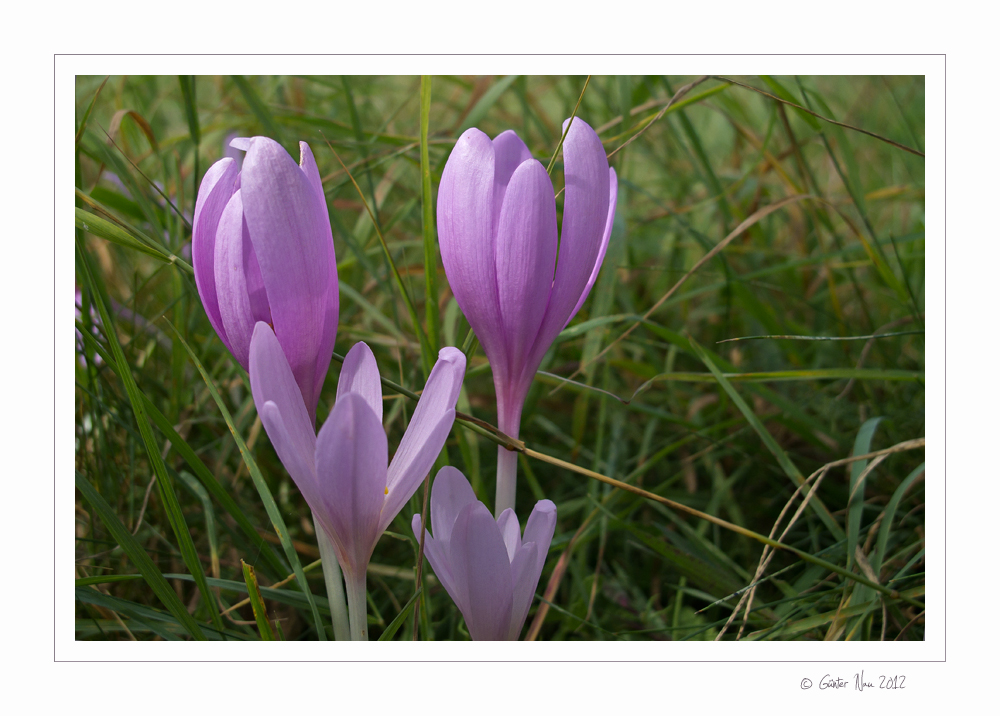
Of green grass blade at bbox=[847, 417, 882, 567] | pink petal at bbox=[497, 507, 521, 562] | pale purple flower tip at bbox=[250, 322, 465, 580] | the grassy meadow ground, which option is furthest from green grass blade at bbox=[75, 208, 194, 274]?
green grass blade at bbox=[847, 417, 882, 567]

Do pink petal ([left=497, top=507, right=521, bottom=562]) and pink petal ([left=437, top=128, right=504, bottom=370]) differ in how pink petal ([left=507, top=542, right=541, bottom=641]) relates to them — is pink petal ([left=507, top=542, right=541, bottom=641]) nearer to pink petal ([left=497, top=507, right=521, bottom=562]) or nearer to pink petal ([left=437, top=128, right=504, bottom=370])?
pink petal ([left=497, top=507, right=521, bottom=562])

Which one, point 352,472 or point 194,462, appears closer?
point 352,472

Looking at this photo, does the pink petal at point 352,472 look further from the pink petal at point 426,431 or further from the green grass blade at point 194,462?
the green grass blade at point 194,462

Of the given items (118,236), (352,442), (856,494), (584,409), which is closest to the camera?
(352,442)

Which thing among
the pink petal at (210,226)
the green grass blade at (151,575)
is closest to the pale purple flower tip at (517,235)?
the pink petal at (210,226)

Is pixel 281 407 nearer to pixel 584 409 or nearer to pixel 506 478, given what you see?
pixel 506 478

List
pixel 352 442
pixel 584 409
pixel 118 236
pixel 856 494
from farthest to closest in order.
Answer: pixel 584 409, pixel 856 494, pixel 118 236, pixel 352 442

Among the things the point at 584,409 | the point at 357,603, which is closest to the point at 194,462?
the point at 357,603
